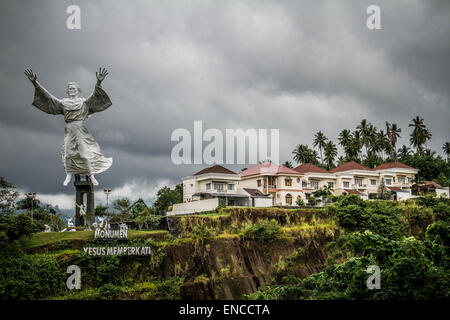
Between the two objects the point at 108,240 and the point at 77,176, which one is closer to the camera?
the point at 108,240

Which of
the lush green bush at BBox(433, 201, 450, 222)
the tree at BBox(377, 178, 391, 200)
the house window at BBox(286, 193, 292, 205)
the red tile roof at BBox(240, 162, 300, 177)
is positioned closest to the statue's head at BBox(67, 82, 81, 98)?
the red tile roof at BBox(240, 162, 300, 177)

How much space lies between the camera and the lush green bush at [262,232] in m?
32.4

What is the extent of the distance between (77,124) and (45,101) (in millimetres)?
2689

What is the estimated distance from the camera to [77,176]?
31.0 m

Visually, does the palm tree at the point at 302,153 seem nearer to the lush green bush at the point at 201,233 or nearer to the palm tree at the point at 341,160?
the palm tree at the point at 341,160

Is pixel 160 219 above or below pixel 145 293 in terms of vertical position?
above

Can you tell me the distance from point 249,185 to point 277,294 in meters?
30.3

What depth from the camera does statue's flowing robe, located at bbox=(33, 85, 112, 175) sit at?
29734 mm

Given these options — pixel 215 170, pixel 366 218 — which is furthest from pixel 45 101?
pixel 366 218

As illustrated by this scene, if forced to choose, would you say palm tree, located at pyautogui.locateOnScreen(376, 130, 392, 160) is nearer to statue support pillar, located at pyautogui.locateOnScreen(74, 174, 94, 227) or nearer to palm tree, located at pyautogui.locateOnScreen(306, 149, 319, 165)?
palm tree, located at pyautogui.locateOnScreen(306, 149, 319, 165)

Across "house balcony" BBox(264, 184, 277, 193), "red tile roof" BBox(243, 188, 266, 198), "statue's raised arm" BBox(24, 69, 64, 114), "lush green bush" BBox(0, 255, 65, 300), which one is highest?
"statue's raised arm" BBox(24, 69, 64, 114)

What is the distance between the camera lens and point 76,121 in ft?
99.7
